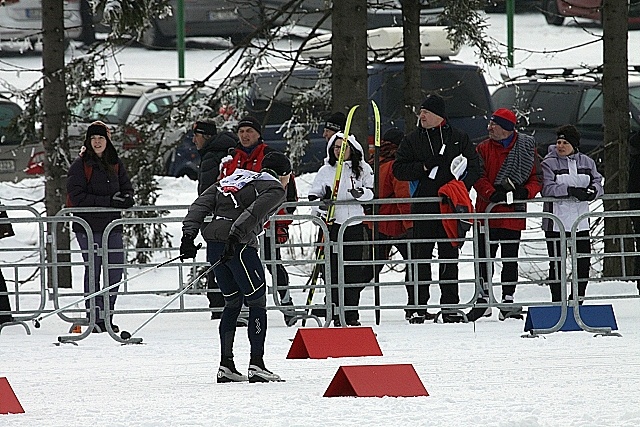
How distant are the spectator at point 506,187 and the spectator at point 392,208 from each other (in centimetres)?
64

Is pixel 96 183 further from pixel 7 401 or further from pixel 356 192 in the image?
pixel 7 401

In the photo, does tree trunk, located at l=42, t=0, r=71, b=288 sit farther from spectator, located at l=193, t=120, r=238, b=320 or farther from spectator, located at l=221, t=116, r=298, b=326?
spectator, located at l=221, t=116, r=298, b=326

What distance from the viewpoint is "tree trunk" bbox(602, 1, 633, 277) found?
15.1 metres

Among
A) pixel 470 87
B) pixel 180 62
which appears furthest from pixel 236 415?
pixel 180 62

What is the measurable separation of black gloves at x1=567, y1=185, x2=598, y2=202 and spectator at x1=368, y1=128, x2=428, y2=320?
4.78 feet

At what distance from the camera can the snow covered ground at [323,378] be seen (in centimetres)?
775

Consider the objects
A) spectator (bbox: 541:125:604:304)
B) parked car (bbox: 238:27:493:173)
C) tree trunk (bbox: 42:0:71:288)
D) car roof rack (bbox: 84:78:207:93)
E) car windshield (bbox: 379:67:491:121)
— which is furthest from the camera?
car windshield (bbox: 379:67:491:121)

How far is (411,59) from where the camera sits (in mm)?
15953

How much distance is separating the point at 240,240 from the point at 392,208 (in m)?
4.30

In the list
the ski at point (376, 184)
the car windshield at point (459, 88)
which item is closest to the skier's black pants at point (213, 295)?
the ski at point (376, 184)

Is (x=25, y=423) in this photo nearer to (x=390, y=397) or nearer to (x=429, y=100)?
(x=390, y=397)

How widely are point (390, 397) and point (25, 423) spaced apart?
2.15m

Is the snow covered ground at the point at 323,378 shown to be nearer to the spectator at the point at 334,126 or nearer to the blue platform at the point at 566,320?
the blue platform at the point at 566,320

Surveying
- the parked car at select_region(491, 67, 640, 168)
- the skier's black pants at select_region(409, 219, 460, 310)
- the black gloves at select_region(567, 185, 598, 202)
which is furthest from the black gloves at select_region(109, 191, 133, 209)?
the parked car at select_region(491, 67, 640, 168)
